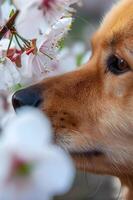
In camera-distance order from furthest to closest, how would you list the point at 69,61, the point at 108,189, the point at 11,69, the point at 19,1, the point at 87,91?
1. the point at 108,189
2. the point at 69,61
3. the point at 87,91
4. the point at 11,69
5. the point at 19,1

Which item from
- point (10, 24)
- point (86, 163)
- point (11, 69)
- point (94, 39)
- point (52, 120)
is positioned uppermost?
point (10, 24)

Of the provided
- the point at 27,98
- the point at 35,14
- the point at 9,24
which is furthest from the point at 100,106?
the point at 35,14

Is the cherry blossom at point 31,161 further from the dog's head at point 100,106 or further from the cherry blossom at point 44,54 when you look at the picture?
the dog's head at point 100,106

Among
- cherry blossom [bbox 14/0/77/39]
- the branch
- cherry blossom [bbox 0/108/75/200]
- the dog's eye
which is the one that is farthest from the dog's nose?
cherry blossom [bbox 0/108/75/200]

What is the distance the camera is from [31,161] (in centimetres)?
43

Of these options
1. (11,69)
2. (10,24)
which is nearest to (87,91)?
(11,69)

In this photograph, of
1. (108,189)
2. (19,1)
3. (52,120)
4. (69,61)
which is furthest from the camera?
(108,189)

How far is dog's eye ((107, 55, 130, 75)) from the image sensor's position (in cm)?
190

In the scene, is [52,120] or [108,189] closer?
[52,120]

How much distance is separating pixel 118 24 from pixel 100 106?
0.35 meters

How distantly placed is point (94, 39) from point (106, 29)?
0.13m

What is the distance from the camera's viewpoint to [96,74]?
2.08 metres

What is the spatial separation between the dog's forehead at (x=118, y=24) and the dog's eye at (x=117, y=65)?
6 cm

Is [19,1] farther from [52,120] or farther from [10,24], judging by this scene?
[52,120]
